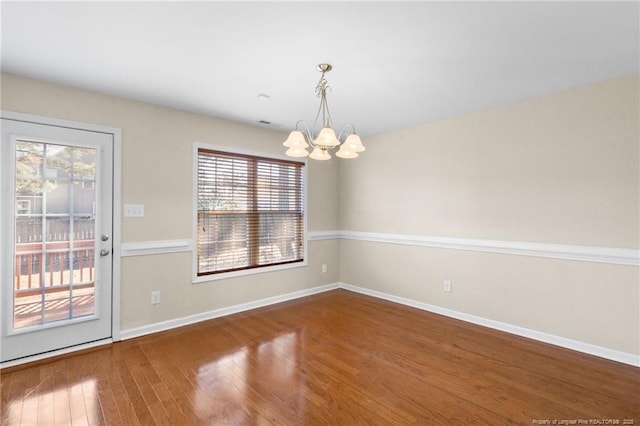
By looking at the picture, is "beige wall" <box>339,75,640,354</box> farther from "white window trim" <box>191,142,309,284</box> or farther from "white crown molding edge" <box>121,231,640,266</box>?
"white window trim" <box>191,142,309,284</box>

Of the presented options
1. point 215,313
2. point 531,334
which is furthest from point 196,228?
point 531,334

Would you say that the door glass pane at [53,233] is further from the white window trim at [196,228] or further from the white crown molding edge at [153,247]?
the white window trim at [196,228]

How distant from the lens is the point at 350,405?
6.84ft

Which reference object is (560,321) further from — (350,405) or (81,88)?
(81,88)

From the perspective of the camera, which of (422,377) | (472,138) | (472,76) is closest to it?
(422,377)

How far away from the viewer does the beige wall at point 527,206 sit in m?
2.69

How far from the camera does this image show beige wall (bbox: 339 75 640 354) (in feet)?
8.82

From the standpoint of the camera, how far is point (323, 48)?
87.0 inches

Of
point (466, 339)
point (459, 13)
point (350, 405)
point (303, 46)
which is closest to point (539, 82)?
point (459, 13)

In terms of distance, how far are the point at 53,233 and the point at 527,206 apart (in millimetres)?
4527

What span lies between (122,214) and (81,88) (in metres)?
1.22

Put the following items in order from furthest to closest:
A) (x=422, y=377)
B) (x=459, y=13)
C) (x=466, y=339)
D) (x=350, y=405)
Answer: (x=466, y=339)
(x=422, y=377)
(x=350, y=405)
(x=459, y=13)

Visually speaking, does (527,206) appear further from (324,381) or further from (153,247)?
(153,247)

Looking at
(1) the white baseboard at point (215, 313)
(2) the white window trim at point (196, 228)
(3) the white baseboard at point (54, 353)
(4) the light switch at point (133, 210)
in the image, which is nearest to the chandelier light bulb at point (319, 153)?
(2) the white window trim at point (196, 228)
